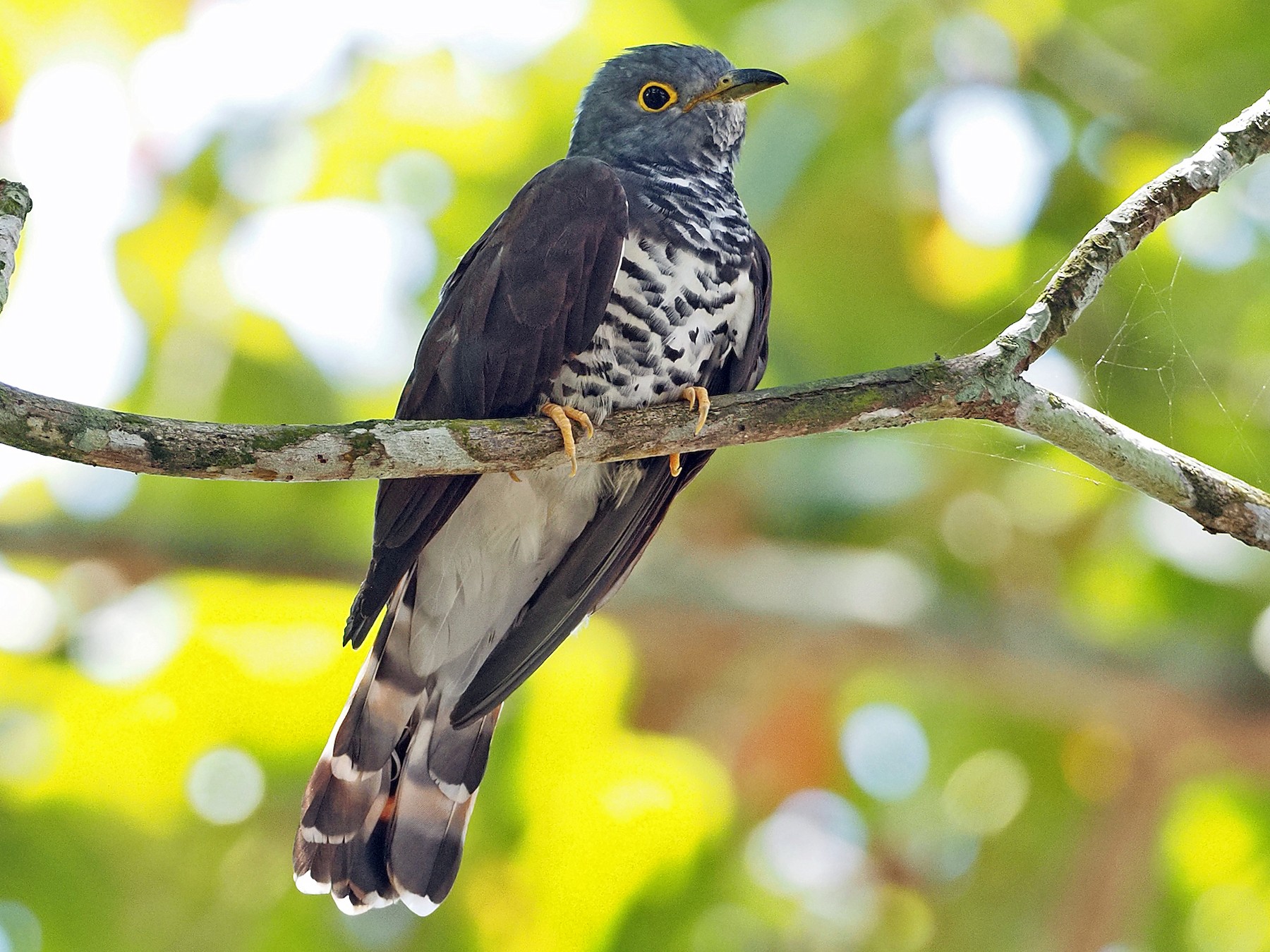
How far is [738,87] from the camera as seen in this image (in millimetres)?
4281

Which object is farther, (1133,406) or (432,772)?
(1133,406)

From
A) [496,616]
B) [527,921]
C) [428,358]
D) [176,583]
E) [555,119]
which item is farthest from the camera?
[555,119]

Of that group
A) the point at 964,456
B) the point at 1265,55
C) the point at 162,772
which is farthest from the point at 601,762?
the point at 1265,55

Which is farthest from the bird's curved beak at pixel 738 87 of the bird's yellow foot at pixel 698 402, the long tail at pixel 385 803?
the long tail at pixel 385 803

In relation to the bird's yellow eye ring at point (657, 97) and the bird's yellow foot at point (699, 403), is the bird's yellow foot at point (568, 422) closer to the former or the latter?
the bird's yellow foot at point (699, 403)

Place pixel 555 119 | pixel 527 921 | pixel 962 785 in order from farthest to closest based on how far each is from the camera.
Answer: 1. pixel 962 785
2. pixel 555 119
3. pixel 527 921

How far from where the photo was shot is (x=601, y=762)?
619cm

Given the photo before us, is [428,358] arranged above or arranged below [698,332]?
below

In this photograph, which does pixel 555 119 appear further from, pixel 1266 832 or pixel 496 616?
pixel 1266 832

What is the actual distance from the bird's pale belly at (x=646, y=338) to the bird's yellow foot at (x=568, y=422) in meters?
0.27

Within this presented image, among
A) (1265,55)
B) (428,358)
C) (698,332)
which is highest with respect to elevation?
(1265,55)

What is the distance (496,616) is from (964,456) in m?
4.30

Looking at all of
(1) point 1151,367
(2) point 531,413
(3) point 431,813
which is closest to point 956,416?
(2) point 531,413

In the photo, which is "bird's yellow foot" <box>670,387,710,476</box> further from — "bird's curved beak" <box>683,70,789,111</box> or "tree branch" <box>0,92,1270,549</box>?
"bird's curved beak" <box>683,70,789,111</box>
